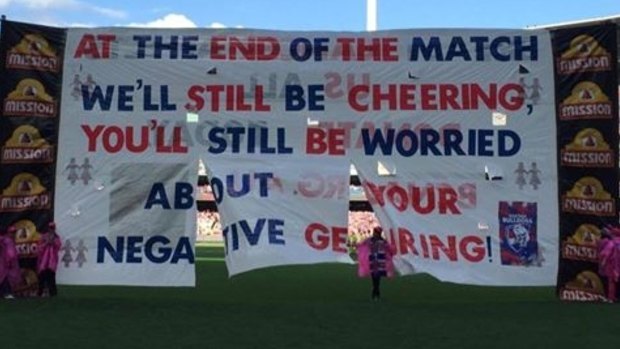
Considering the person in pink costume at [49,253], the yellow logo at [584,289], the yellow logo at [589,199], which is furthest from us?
the yellow logo at [584,289]

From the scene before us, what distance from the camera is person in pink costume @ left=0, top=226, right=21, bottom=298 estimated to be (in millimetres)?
11688

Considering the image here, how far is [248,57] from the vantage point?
461 inches

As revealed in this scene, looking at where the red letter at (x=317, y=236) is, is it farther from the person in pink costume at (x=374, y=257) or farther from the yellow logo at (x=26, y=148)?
the yellow logo at (x=26, y=148)

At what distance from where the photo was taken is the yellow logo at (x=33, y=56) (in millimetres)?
11812

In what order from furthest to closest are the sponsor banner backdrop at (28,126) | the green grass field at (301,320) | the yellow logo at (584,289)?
the yellow logo at (584,289) → the sponsor banner backdrop at (28,126) → the green grass field at (301,320)

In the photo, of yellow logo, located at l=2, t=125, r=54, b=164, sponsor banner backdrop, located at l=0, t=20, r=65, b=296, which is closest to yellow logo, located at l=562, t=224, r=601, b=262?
sponsor banner backdrop, located at l=0, t=20, r=65, b=296

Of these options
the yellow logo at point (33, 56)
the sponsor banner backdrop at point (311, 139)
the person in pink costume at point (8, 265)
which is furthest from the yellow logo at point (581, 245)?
the person in pink costume at point (8, 265)

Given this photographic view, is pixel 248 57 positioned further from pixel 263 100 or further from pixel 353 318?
pixel 353 318

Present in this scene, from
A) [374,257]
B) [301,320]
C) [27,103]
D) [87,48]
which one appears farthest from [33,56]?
[374,257]

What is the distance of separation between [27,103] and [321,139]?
4.47 meters

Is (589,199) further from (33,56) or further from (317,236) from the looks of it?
(33,56)

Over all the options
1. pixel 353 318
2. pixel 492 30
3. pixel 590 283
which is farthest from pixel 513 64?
pixel 353 318

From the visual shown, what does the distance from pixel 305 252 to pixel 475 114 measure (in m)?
3.26

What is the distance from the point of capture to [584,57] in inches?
468
